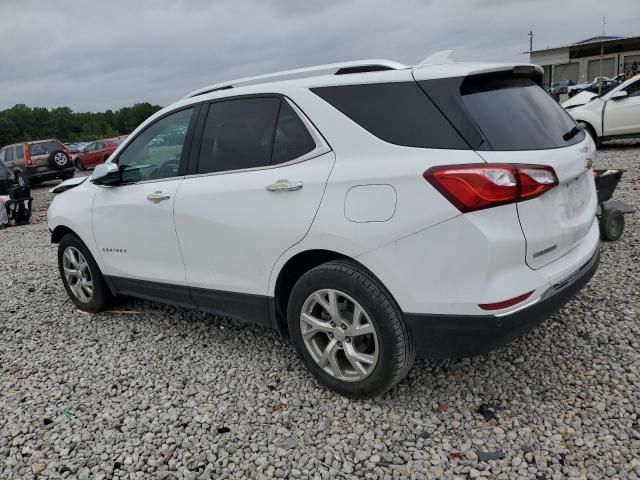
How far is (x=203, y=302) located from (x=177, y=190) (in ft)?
2.47

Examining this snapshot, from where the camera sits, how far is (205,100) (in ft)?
11.9

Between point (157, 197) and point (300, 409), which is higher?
point (157, 197)

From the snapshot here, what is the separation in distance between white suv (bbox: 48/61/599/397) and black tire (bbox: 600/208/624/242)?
2.33m

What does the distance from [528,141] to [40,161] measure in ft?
60.2

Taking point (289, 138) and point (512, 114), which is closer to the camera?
point (512, 114)

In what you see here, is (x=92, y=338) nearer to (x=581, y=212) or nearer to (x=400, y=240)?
(x=400, y=240)

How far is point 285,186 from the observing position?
9.56ft

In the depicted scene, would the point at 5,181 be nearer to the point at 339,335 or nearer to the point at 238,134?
the point at 238,134

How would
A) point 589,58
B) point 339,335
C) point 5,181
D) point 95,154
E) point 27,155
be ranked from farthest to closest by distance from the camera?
1. point 589,58
2. point 95,154
3. point 27,155
4. point 5,181
5. point 339,335

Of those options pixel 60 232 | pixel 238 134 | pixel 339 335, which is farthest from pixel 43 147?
pixel 339 335

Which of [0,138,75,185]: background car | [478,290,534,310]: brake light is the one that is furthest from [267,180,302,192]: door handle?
[0,138,75,185]: background car

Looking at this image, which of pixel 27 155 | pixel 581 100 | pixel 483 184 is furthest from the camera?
pixel 27 155

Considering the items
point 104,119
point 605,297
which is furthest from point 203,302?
point 104,119

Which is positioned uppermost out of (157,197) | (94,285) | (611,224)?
(157,197)
